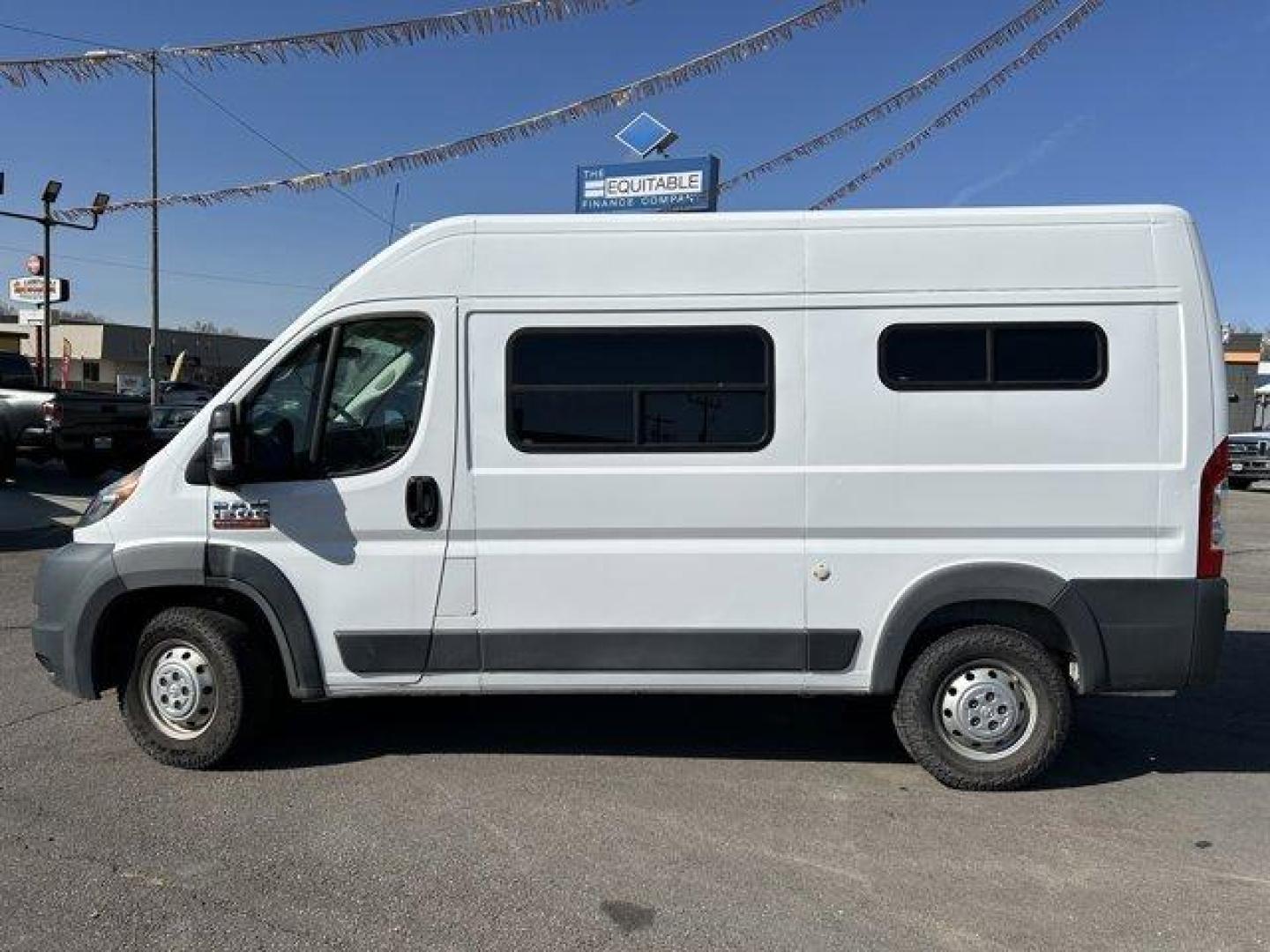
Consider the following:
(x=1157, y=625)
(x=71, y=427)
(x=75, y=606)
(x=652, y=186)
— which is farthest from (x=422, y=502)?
(x=71, y=427)

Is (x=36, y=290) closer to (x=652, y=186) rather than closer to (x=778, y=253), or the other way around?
(x=652, y=186)

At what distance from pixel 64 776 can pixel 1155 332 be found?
525 centimetres

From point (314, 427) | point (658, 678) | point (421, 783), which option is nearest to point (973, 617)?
point (658, 678)

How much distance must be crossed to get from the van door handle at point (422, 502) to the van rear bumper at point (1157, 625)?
2.81 m

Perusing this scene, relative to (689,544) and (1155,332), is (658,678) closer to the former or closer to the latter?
(689,544)

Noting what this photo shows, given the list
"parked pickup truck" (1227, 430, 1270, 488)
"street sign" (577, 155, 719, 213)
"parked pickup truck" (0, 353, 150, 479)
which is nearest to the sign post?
"street sign" (577, 155, 719, 213)

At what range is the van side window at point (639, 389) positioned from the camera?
4367 millimetres

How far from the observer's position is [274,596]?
4430mm

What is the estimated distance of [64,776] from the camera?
4.52 m

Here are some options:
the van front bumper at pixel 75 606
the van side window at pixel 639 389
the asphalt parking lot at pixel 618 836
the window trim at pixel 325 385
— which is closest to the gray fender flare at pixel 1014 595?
the asphalt parking lot at pixel 618 836

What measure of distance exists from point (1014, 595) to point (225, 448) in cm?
351

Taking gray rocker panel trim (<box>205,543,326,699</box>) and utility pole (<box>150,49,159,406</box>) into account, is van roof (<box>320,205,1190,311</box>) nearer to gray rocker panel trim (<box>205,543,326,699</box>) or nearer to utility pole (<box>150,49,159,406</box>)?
gray rocker panel trim (<box>205,543,326,699</box>)

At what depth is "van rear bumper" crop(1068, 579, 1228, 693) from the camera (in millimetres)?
4305

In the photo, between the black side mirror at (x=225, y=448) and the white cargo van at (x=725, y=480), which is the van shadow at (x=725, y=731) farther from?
the black side mirror at (x=225, y=448)
